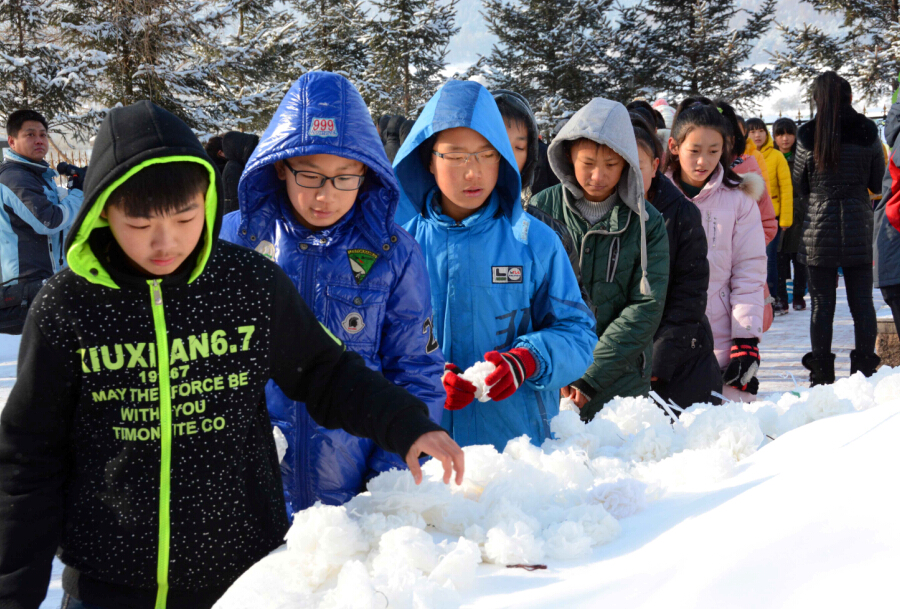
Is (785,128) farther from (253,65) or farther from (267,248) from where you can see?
(253,65)

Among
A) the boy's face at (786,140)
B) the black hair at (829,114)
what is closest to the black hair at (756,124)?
the boy's face at (786,140)

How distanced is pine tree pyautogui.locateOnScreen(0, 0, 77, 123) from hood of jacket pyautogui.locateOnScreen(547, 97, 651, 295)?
12.2m

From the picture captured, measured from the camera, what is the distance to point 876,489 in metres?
0.92

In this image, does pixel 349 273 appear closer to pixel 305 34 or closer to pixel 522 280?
pixel 522 280

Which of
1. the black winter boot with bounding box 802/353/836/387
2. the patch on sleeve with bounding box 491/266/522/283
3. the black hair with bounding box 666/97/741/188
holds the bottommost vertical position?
the black winter boot with bounding box 802/353/836/387

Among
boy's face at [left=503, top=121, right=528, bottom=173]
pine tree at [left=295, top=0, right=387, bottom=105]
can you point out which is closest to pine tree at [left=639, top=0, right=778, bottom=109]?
pine tree at [left=295, top=0, right=387, bottom=105]

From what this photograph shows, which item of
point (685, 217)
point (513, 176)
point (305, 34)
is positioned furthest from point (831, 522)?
point (305, 34)

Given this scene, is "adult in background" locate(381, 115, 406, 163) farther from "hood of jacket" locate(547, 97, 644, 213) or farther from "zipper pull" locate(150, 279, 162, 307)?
"zipper pull" locate(150, 279, 162, 307)

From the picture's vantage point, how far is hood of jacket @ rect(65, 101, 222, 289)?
4.11 feet

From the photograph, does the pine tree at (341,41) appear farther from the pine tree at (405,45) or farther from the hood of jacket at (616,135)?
the hood of jacket at (616,135)

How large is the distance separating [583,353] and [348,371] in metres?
0.94

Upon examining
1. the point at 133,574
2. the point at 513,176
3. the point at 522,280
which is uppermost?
the point at 513,176

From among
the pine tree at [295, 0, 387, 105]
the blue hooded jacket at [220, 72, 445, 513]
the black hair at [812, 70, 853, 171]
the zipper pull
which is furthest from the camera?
the pine tree at [295, 0, 387, 105]

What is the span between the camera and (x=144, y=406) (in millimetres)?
1340
